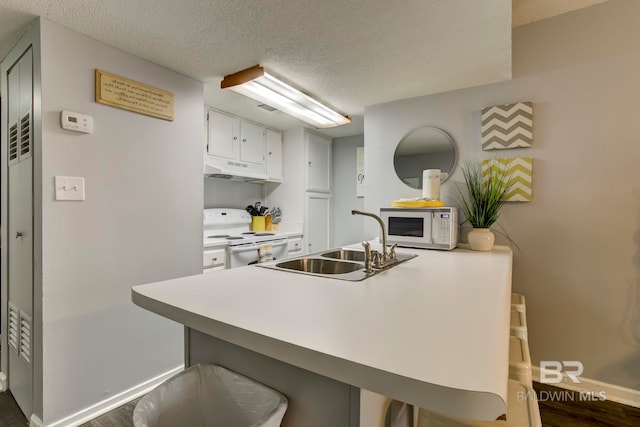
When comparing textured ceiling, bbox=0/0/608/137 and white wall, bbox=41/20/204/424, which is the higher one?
textured ceiling, bbox=0/0/608/137

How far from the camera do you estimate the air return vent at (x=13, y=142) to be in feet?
6.01

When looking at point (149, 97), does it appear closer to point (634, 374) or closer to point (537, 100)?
point (537, 100)

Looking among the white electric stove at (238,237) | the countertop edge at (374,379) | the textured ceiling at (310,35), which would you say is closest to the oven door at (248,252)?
the white electric stove at (238,237)

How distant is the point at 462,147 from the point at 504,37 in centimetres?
84

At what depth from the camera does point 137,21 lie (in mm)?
1513

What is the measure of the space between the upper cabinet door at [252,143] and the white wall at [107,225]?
0.95 m

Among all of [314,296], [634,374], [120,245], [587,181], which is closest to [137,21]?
[120,245]

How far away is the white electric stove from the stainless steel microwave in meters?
1.32

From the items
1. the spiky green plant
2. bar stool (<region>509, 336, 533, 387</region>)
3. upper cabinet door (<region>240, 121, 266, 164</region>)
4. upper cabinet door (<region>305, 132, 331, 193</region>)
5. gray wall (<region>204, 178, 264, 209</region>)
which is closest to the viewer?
bar stool (<region>509, 336, 533, 387</region>)

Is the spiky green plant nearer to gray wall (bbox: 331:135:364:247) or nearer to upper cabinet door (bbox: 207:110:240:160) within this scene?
gray wall (bbox: 331:135:364:247)

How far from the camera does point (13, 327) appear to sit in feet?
6.09

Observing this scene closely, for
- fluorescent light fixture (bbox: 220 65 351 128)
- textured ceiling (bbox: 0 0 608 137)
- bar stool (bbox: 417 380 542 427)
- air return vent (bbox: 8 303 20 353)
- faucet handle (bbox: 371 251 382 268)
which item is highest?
textured ceiling (bbox: 0 0 608 137)

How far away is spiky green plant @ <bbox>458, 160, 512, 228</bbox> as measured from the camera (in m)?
2.04

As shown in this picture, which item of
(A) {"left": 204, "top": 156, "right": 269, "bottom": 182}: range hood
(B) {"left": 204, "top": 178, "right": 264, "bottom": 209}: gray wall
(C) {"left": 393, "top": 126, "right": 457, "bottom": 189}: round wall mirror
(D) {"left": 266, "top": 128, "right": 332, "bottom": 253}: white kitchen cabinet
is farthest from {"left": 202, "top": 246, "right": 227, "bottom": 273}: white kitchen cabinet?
(C) {"left": 393, "top": 126, "right": 457, "bottom": 189}: round wall mirror
